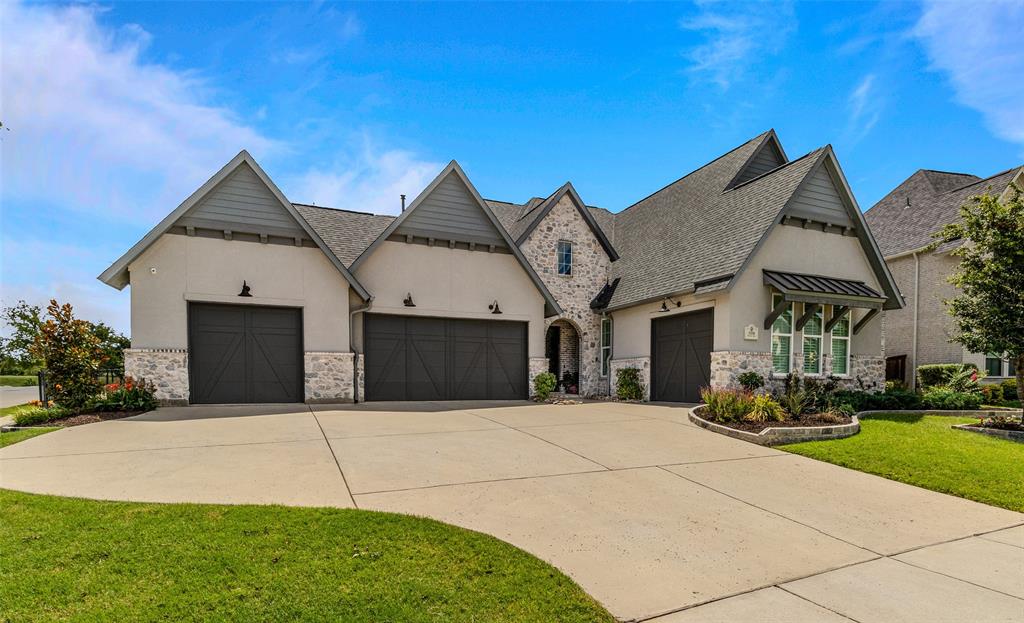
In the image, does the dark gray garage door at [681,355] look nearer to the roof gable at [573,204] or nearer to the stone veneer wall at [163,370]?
the roof gable at [573,204]

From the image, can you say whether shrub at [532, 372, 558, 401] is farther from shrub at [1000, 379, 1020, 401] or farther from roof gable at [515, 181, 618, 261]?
shrub at [1000, 379, 1020, 401]

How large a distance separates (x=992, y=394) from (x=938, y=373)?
1639mm

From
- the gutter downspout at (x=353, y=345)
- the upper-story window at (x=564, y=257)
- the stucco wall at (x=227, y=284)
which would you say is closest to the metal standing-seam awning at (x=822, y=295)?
the upper-story window at (x=564, y=257)

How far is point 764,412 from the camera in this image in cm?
1134

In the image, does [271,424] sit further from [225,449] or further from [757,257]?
[757,257]

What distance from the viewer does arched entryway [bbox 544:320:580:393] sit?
70.2 feet

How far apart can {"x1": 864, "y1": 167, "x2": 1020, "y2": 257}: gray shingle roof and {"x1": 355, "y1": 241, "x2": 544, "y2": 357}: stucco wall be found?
15.2 meters

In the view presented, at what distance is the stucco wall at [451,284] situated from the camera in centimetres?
1562

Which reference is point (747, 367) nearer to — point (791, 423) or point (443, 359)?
point (791, 423)

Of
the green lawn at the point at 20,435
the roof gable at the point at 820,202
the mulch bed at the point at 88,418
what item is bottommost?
the mulch bed at the point at 88,418

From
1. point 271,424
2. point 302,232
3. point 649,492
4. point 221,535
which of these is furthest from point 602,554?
point 302,232

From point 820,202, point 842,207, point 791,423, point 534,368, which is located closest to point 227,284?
point 534,368

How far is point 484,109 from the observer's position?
1310cm

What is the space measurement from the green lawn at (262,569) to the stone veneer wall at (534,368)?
1221cm
